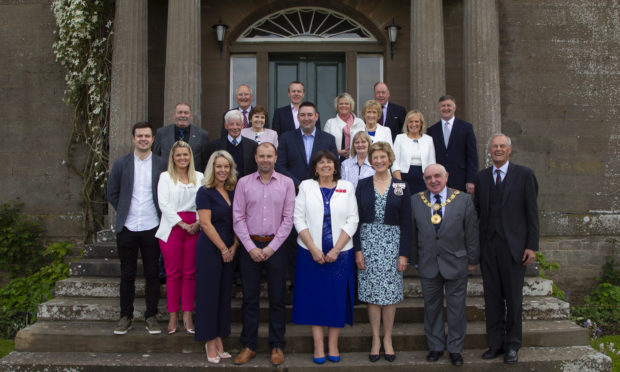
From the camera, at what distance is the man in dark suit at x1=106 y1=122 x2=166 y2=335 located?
14.9 ft

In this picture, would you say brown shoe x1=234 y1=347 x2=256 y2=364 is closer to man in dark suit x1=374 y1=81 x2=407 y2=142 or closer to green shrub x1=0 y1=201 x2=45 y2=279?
man in dark suit x1=374 y1=81 x2=407 y2=142

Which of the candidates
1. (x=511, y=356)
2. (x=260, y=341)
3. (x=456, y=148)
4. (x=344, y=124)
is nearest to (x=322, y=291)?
(x=260, y=341)

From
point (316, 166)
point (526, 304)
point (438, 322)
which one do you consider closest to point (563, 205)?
point (526, 304)

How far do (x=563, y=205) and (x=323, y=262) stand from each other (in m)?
6.16

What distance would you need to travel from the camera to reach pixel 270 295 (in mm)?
4199

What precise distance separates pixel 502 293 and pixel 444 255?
68 cm

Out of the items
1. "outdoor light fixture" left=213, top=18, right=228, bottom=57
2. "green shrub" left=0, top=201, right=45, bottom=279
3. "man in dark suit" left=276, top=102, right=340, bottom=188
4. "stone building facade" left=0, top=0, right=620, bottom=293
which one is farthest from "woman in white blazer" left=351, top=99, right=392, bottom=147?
"green shrub" left=0, top=201, right=45, bottom=279

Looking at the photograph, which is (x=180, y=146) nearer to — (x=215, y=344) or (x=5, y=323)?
(x=215, y=344)

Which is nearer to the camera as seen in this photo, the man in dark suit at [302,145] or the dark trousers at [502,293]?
the dark trousers at [502,293]

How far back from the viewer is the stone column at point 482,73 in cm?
718

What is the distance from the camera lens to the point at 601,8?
854 centimetres

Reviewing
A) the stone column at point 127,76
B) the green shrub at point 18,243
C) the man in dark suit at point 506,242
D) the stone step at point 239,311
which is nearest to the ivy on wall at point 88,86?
the green shrub at point 18,243

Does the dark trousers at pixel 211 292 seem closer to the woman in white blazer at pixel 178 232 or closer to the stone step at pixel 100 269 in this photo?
the woman in white blazer at pixel 178 232

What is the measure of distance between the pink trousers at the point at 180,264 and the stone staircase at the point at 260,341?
0.38m
